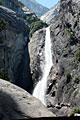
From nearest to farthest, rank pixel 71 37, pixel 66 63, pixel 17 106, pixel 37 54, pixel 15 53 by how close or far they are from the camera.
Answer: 1. pixel 17 106
2. pixel 66 63
3. pixel 71 37
4. pixel 37 54
5. pixel 15 53

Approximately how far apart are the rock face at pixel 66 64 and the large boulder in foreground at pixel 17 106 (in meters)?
17.8

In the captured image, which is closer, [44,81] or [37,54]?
Answer: [44,81]

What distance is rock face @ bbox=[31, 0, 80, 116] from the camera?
3062cm

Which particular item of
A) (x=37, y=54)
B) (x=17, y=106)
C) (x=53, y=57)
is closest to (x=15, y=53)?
(x=37, y=54)

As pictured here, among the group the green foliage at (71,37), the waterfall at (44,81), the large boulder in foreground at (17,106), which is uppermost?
the large boulder in foreground at (17,106)

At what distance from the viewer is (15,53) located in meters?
48.8

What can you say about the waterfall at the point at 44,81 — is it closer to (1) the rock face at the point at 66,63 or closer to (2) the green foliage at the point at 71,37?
(1) the rock face at the point at 66,63

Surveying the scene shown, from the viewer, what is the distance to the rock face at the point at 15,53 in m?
44.3

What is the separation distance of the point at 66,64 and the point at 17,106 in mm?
27955

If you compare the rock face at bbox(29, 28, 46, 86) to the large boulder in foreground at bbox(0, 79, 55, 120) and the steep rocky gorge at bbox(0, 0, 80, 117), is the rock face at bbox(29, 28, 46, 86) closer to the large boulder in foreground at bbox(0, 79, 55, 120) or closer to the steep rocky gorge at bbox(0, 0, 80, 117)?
the steep rocky gorge at bbox(0, 0, 80, 117)

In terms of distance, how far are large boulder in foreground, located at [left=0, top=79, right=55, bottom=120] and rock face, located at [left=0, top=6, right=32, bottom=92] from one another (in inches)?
1280

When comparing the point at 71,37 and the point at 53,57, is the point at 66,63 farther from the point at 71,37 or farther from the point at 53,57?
A: the point at 53,57

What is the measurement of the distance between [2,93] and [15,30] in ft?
134

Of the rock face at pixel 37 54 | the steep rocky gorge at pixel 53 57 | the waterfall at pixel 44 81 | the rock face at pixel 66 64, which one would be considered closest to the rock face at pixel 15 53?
the steep rocky gorge at pixel 53 57
